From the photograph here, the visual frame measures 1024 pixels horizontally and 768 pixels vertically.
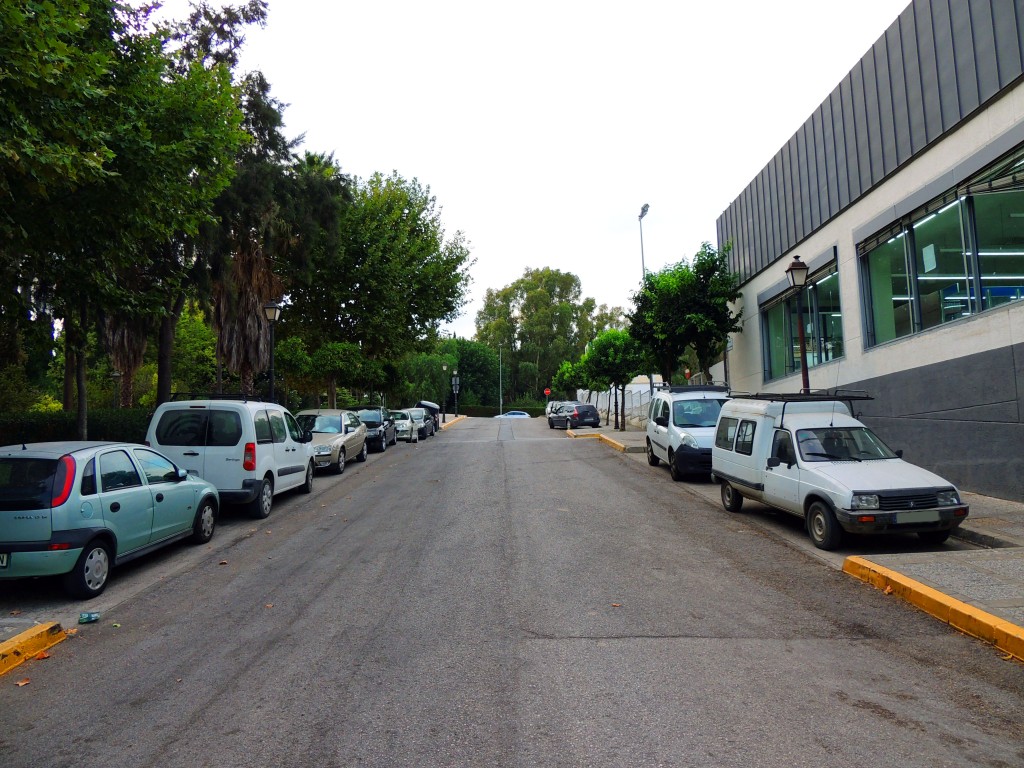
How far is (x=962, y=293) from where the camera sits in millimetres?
12469

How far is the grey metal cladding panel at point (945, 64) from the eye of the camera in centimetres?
1258

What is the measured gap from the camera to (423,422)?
109ft

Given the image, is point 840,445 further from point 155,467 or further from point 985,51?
point 155,467

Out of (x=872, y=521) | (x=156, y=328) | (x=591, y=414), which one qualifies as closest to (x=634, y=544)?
(x=872, y=521)

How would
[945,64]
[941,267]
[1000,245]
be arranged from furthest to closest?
[941,267], [945,64], [1000,245]

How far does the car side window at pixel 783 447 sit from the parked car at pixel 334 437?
1123 centimetres

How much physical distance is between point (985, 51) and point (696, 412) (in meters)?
8.61

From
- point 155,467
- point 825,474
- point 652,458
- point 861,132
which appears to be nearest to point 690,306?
point 652,458

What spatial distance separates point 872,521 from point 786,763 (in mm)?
5331

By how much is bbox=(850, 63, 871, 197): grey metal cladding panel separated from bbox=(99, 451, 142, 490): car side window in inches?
609

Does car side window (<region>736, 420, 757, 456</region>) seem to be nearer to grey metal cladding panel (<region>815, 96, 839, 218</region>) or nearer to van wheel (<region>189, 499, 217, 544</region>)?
van wheel (<region>189, 499, 217, 544</region>)

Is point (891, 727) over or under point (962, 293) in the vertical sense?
under

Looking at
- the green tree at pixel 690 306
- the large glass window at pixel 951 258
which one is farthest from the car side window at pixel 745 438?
the green tree at pixel 690 306

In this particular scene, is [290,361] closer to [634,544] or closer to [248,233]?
[248,233]
